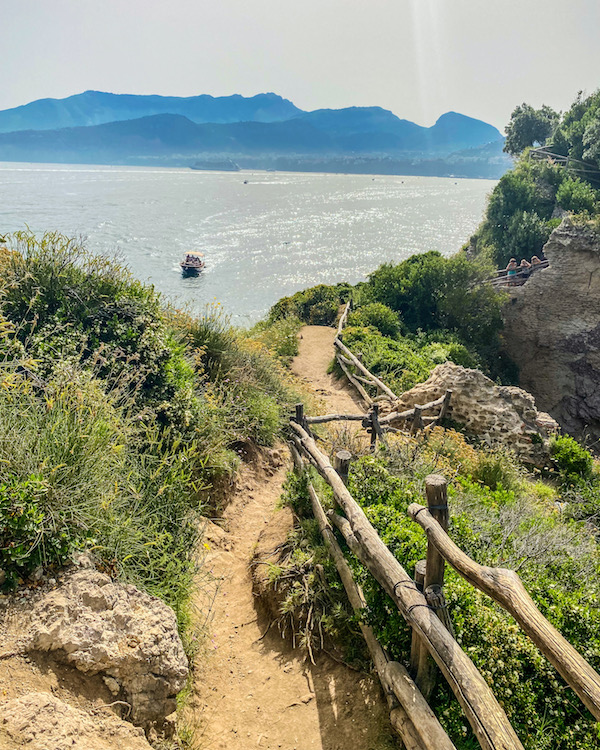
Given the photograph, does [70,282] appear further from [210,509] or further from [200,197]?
[200,197]

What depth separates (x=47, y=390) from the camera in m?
4.17

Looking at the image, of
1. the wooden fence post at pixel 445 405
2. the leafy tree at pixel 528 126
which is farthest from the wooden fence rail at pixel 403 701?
the leafy tree at pixel 528 126

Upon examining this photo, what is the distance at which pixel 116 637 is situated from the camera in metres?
2.88

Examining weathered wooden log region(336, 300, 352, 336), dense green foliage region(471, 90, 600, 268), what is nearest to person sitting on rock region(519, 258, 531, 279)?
dense green foliage region(471, 90, 600, 268)

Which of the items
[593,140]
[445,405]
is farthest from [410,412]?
[593,140]

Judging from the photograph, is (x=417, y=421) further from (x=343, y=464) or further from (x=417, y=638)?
(x=417, y=638)

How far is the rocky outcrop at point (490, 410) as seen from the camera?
389 inches

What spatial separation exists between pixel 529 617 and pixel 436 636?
2.63 feet

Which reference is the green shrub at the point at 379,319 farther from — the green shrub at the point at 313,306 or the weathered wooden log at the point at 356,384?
the weathered wooden log at the point at 356,384

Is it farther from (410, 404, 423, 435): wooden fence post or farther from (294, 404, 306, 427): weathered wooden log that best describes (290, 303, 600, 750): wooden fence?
(410, 404, 423, 435): wooden fence post

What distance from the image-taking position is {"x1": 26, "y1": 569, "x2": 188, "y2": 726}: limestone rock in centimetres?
268

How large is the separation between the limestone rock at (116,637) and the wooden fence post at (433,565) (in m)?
1.63

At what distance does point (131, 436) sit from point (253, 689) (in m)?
2.64

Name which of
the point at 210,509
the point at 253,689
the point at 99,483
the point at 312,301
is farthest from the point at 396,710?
the point at 312,301
